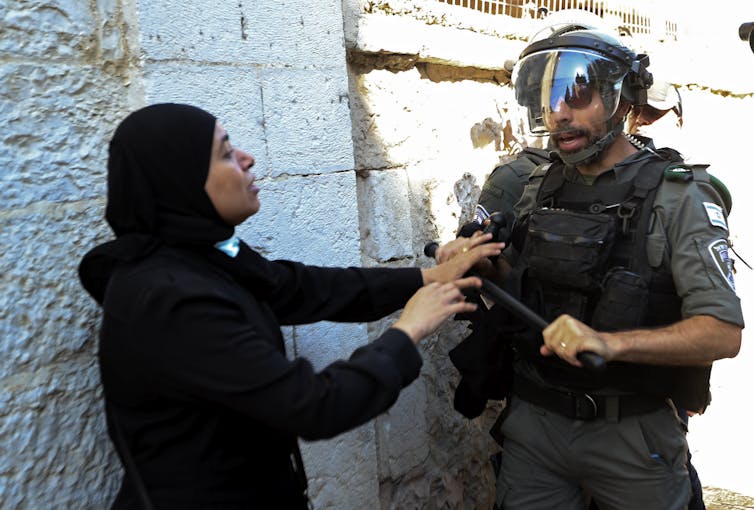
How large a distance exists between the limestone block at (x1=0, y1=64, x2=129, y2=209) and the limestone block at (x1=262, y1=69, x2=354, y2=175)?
1.60ft

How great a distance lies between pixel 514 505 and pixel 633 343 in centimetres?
79

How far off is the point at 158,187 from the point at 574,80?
4.68 feet

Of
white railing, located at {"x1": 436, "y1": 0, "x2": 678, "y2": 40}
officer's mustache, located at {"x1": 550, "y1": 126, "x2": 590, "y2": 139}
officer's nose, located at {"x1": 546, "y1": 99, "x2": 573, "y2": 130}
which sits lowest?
officer's mustache, located at {"x1": 550, "y1": 126, "x2": 590, "y2": 139}

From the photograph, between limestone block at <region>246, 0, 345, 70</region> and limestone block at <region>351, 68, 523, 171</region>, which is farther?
limestone block at <region>351, 68, 523, 171</region>

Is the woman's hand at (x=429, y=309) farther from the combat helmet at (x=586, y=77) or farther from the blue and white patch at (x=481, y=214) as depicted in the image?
the blue and white patch at (x=481, y=214)

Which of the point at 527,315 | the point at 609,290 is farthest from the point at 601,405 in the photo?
the point at 527,315

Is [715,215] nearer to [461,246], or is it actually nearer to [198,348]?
[461,246]

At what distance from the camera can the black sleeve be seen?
206cm

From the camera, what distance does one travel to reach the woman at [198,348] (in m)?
1.47

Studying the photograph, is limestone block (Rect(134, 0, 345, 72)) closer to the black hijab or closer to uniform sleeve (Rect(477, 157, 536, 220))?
the black hijab

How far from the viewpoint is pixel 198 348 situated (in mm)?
1459

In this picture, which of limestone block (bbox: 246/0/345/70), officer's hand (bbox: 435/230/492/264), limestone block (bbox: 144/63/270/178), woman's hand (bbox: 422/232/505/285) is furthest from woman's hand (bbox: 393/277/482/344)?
Result: limestone block (bbox: 246/0/345/70)

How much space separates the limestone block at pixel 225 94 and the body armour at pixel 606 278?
0.91 metres

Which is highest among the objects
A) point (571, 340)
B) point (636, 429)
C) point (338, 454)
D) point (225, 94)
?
point (225, 94)
